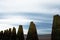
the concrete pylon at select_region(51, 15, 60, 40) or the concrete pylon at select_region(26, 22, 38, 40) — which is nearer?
the concrete pylon at select_region(51, 15, 60, 40)

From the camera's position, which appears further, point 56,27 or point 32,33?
point 32,33

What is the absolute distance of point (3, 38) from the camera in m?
29.7

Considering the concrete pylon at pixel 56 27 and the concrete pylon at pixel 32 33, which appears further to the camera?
the concrete pylon at pixel 32 33

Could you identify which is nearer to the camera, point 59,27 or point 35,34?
point 59,27

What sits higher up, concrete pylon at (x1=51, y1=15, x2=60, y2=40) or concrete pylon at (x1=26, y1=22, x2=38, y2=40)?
concrete pylon at (x1=51, y1=15, x2=60, y2=40)

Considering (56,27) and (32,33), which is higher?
(56,27)

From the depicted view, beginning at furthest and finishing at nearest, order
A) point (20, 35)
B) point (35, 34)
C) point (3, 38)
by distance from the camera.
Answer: point (3, 38) → point (20, 35) → point (35, 34)

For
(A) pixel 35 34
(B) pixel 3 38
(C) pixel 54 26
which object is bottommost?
(B) pixel 3 38

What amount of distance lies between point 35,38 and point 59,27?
518 centimetres

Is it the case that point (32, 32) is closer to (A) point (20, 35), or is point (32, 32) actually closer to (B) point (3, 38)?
(A) point (20, 35)

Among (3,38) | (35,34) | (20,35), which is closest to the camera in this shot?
(35,34)

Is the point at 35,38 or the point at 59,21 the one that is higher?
the point at 59,21

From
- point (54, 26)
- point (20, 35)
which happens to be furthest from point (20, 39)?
point (54, 26)

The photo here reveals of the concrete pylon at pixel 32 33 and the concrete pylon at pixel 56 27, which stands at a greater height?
the concrete pylon at pixel 56 27
